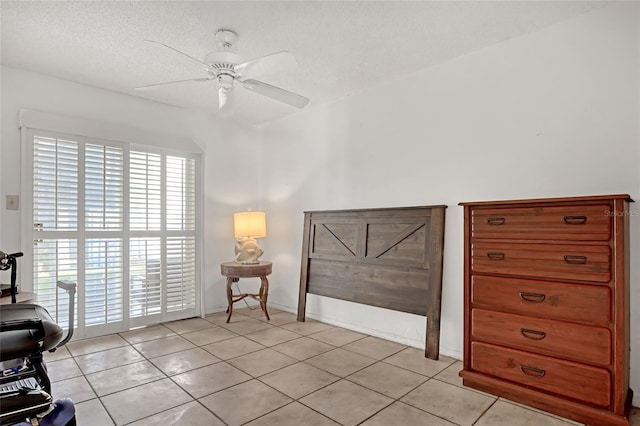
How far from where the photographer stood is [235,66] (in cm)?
244

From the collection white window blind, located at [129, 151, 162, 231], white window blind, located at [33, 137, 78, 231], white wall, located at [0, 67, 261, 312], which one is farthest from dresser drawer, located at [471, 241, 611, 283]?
white window blind, located at [33, 137, 78, 231]

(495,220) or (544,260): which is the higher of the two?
(495,220)

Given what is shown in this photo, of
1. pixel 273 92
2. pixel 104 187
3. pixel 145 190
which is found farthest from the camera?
pixel 145 190

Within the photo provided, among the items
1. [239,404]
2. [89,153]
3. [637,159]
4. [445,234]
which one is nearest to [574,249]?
[637,159]

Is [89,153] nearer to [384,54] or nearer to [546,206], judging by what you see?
[384,54]

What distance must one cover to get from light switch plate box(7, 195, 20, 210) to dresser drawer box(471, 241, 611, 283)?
12.2 feet

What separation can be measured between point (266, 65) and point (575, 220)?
81.7 inches

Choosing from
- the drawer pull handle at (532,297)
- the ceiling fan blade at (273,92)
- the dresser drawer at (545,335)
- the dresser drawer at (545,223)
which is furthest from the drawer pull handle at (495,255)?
the ceiling fan blade at (273,92)

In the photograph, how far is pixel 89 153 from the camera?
3.55 metres

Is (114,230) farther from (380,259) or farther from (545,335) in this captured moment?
(545,335)

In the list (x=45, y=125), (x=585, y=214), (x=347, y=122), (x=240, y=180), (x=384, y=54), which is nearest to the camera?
(x=585, y=214)

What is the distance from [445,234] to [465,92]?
118cm

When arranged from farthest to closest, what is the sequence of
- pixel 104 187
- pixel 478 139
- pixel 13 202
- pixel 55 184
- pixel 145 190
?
pixel 145 190
pixel 104 187
pixel 55 184
pixel 13 202
pixel 478 139

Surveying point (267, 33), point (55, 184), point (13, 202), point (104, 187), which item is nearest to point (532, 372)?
point (267, 33)
